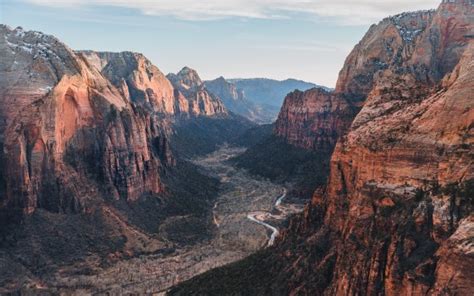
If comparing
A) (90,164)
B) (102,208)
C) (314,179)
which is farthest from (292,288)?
(314,179)

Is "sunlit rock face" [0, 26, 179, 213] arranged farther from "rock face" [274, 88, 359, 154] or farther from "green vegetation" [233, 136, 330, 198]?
"rock face" [274, 88, 359, 154]

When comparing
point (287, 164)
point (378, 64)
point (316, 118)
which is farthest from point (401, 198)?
point (316, 118)

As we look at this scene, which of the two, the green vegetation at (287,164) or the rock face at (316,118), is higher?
the rock face at (316,118)

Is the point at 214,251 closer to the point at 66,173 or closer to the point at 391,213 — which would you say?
the point at 66,173

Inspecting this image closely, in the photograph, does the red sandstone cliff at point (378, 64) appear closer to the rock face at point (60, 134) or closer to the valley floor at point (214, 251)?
the valley floor at point (214, 251)

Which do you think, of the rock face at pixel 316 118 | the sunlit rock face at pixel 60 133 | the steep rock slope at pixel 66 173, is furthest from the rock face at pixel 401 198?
the rock face at pixel 316 118

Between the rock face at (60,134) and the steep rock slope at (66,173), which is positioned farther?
the rock face at (60,134)

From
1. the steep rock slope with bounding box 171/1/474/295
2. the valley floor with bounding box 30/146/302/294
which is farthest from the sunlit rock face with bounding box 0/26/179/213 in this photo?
the steep rock slope with bounding box 171/1/474/295
